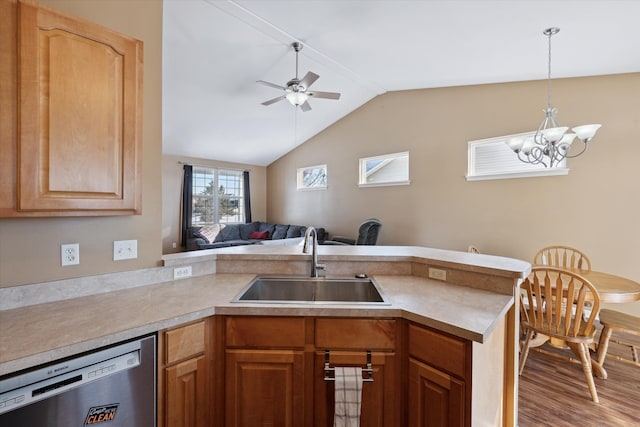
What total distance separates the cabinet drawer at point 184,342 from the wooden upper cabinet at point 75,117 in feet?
2.13

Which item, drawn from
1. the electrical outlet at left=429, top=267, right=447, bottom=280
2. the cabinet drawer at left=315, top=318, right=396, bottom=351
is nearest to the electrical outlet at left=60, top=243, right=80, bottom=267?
the cabinet drawer at left=315, top=318, right=396, bottom=351

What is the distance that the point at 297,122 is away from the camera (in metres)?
5.75

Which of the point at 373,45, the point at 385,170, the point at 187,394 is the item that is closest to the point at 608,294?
the point at 187,394

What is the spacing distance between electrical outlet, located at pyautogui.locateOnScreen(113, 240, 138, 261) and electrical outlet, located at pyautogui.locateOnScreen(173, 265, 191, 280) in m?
0.24

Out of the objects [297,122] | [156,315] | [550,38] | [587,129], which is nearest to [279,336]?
[156,315]

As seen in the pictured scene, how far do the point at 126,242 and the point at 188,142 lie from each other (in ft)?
16.1

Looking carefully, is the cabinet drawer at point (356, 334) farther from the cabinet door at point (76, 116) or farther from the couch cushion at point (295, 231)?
the couch cushion at point (295, 231)

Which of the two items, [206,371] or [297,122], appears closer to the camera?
[206,371]

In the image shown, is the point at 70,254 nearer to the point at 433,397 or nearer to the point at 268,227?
the point at 433,397

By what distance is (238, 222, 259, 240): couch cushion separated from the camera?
7.12 metres

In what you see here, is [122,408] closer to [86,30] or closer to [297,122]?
[86,30]

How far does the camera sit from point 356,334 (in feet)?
4.23

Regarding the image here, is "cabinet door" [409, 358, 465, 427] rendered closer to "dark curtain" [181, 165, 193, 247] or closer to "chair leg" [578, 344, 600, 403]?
"chair leg" [578, 344, 600, 403]

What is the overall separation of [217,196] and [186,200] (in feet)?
2.72
